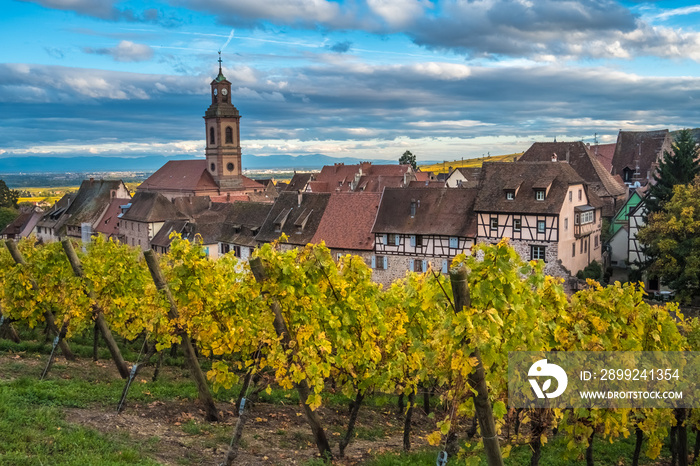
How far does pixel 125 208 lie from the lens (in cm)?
6912

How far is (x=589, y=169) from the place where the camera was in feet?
191

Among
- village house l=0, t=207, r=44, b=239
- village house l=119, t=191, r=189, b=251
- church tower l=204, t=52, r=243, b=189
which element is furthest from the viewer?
church tower l=204, t=52, r=243, b=189

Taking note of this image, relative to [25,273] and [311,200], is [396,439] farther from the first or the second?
[311,200]


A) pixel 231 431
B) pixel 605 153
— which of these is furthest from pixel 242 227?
pixel 605 153

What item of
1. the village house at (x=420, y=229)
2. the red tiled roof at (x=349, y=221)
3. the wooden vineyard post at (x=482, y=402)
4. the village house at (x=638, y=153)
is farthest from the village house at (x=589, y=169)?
the wooden vineyard post at (x=482, y=402)

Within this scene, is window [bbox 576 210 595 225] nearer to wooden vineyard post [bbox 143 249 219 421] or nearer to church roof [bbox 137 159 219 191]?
wooden vineyard post [bbox 143 249 219 421]

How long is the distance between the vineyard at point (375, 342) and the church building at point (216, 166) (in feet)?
271

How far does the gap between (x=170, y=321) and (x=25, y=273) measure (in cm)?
801

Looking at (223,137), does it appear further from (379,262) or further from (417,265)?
(417,265)

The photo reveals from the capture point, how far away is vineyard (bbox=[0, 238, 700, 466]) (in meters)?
7.71

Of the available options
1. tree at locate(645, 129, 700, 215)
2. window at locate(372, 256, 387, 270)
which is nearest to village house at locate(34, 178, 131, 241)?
window at locate(372, 256, 387, 270)

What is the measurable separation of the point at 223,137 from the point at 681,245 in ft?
266

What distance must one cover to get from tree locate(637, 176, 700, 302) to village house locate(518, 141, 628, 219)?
67.9 feet

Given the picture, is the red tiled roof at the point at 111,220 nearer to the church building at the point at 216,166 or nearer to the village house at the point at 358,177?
the church building at the point at 216,166
